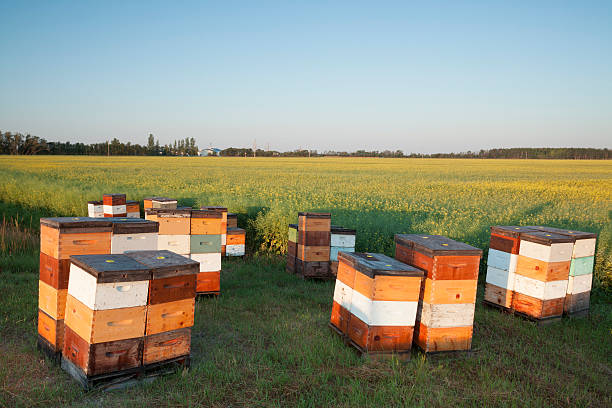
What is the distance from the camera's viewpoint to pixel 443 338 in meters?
5.19

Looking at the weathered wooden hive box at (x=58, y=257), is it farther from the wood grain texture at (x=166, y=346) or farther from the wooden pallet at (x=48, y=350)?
the wood grain texture at (x=166, y=346)

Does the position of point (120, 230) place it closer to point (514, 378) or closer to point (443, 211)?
point (514, 378)

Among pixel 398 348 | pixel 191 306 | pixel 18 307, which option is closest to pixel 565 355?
pixel 398 348

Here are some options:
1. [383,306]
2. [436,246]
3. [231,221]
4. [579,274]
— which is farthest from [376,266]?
[231,221]

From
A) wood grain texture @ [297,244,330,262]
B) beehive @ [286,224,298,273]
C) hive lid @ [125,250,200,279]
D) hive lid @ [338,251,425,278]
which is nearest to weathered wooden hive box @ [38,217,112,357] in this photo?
hive lid @ [125,250,200,279]

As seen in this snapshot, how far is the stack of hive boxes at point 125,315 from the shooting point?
3.98 meters

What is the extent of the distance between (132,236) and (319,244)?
174 inches

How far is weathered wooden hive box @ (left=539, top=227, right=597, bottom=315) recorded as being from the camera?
671 cm

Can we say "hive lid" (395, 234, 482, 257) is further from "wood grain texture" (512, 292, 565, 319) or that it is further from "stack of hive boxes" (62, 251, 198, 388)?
"stack of hive boxes" (62, 251, 198, 388)

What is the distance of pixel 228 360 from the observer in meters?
4.87

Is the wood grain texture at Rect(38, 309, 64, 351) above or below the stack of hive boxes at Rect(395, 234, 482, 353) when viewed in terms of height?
below

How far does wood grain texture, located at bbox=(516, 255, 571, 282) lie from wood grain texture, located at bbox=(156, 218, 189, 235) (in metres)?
5.66

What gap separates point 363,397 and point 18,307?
540 cm

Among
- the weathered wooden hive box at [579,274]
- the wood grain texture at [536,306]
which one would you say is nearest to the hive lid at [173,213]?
the wood grain texture at [536,306]
